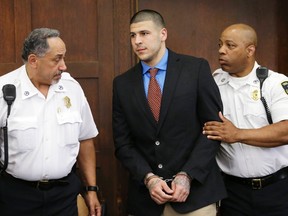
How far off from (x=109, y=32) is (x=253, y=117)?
1.18 m

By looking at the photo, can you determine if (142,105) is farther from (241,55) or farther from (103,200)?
(103,200)

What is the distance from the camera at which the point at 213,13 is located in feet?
12.6

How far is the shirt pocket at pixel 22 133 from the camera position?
2.66 m

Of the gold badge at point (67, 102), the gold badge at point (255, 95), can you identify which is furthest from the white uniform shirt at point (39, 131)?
the gold badge at point (255, 95)

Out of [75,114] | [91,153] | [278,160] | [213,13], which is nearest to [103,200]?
[91,153]

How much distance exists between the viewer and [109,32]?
3504 millimetres

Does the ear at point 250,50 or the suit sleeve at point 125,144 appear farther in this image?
the ear at point 250,50

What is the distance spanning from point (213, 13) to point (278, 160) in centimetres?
137

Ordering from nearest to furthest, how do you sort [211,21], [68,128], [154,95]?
[68,128] → [154,95] → [211,21]

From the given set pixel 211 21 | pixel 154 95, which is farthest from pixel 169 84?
pixel 211 21

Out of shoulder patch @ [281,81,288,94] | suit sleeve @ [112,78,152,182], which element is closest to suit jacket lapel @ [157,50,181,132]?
suit sleeve @ [112,78,152,182]

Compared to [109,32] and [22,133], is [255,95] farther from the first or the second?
[22,133]

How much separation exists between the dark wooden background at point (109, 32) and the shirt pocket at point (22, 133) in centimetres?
81

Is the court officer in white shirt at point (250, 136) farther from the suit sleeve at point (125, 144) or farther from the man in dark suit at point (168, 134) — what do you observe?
the suit sleeve at point (125, 144)
